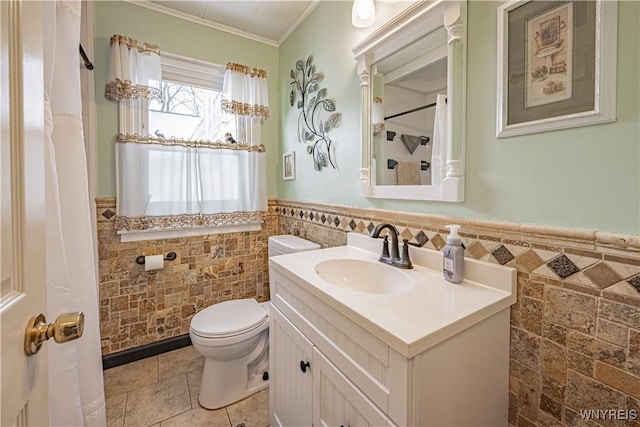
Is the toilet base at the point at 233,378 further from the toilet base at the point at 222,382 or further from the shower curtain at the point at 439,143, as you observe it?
the shower curtain at the point at 439,143

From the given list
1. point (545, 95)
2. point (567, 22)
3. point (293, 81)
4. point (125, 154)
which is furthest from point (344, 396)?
point (293, 81)

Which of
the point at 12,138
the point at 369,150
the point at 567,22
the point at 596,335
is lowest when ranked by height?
the point at 596,335

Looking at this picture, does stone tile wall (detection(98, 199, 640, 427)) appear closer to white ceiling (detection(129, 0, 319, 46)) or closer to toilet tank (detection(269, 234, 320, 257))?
toilet tank (detection(269, 234, 320, 257))

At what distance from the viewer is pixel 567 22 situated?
0.77 metres

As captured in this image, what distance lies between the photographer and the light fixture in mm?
1335

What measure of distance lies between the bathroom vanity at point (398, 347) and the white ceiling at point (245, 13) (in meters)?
1.78

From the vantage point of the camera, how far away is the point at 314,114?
6.13 feet

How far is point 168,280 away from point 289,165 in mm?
1231

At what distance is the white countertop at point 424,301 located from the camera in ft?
2.19

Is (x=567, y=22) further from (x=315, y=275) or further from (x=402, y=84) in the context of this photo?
(x=315, y=275)

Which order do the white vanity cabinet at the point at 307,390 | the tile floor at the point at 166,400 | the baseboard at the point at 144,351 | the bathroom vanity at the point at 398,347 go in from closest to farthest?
the bathroom vanity at the point at 398,347 → the white vanity cabinet at the point at 307,390 → the tile floor at the point at 166,400 → the baseboard at the point at 144,351

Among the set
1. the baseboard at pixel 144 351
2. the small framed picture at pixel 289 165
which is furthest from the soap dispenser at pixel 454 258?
the baseboard at pixel 144 351

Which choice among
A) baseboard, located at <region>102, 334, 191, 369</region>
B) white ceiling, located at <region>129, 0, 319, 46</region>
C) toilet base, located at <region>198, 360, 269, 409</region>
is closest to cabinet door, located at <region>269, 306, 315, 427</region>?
toilet base, located at <region>198, 360, 269, 409</region>

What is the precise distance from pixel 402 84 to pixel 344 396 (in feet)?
4.16
